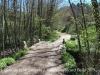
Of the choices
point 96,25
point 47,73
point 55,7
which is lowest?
point 47,73

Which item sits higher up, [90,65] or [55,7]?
[55,7]

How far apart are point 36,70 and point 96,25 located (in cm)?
436

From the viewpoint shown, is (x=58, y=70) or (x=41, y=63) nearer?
(x=58, y=70)

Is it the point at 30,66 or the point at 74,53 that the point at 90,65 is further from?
the point at 74,53

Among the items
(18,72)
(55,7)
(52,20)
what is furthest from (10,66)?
(55,7)

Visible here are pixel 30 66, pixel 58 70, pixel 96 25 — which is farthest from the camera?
pixel 30 66

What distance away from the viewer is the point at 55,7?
121 feet

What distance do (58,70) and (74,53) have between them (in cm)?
498

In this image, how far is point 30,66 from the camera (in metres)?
12.4

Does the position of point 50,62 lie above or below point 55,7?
below

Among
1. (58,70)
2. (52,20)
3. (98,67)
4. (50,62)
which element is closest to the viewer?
(98,67)

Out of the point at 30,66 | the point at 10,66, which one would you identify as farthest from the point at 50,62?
the point at 10,66

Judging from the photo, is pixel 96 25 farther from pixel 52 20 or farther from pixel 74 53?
pixel 52 20

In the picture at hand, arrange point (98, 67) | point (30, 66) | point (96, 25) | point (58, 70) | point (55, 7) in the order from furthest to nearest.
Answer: point (55, 7), point (30, 66), point (58, 70), point (98, 67), point (96, 25)
